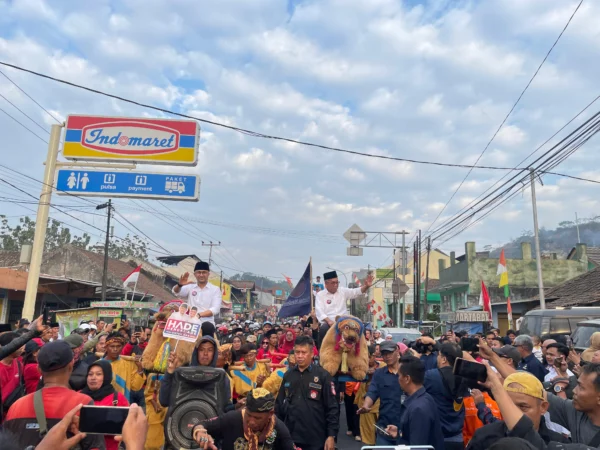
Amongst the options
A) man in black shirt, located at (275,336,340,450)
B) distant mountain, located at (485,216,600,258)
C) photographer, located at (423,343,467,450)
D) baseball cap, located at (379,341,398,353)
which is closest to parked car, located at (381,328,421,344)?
baseball cap, located at (379,341,398,353)

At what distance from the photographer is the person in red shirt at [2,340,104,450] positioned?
2887mm

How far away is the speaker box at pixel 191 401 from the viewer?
3.91 meters

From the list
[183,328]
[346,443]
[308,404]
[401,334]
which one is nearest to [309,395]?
[308,404]

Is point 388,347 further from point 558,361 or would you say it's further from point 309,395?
point 558,361

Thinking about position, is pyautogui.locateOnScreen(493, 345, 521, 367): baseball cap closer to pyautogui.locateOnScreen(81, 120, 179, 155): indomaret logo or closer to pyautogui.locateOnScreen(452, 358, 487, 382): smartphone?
pyautogui.locateOnScreen(452, 358, 487, 382): smartphone

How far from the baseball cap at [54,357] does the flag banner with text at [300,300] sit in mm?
7224

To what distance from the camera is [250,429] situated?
11.9ft

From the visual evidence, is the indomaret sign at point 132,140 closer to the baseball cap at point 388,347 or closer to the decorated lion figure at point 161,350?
the decorated lion figure at point 161,350

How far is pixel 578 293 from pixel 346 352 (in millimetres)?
18210

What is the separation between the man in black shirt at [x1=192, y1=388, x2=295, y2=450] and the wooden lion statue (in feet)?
8.68

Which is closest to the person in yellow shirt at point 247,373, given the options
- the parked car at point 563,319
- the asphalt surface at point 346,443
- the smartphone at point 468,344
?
the asphalt surface at point 346,443

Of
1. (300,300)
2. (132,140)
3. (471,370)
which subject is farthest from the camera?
(132,140)

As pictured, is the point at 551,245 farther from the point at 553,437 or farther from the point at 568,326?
the point at 553,437

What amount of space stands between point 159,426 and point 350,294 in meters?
3.43
